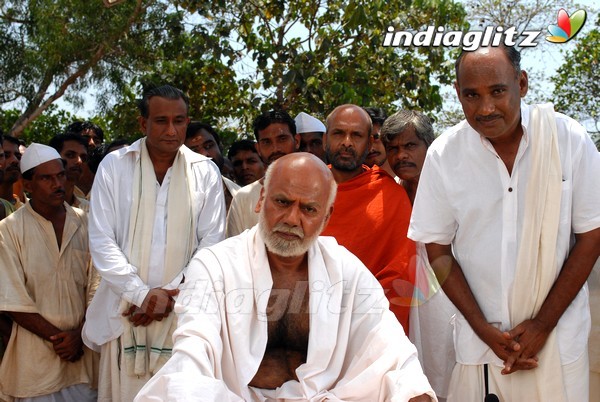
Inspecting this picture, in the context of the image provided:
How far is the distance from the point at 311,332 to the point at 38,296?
107 inches

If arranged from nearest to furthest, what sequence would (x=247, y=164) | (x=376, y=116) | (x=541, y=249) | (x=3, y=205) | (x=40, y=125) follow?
(x=541, y=249) → (x=3, y=205) → (x=376, y=116) → (x=247, y=164) → (x=40, y=125)

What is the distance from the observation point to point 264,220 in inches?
163

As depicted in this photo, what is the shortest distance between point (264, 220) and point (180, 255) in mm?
1400

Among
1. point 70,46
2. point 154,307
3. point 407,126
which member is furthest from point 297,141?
point 70,46

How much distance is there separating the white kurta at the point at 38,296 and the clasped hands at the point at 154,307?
0.90 metres

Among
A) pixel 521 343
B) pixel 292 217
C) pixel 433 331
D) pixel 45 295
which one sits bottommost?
pixel 433 331

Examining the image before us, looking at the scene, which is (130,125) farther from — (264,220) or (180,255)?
(264,220)

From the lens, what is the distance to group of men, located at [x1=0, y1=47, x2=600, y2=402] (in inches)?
152

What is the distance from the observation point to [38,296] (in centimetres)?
575

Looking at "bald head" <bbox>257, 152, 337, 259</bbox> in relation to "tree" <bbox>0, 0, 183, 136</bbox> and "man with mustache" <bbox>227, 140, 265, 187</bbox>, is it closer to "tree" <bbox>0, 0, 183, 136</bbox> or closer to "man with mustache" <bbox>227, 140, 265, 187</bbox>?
"man with mustache" <bbox>227, 140, 265, 187</bbox>

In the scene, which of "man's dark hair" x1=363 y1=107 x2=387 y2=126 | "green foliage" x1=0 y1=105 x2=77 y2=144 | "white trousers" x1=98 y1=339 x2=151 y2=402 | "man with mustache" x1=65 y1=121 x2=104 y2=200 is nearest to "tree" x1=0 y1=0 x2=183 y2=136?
"green foliage" x1=0 y1=105 x2=77 y2=144

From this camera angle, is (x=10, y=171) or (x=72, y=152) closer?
(x=10, y=171)

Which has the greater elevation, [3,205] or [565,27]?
[565,27]

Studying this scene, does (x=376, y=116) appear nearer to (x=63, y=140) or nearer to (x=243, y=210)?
(x=243, y=210)
